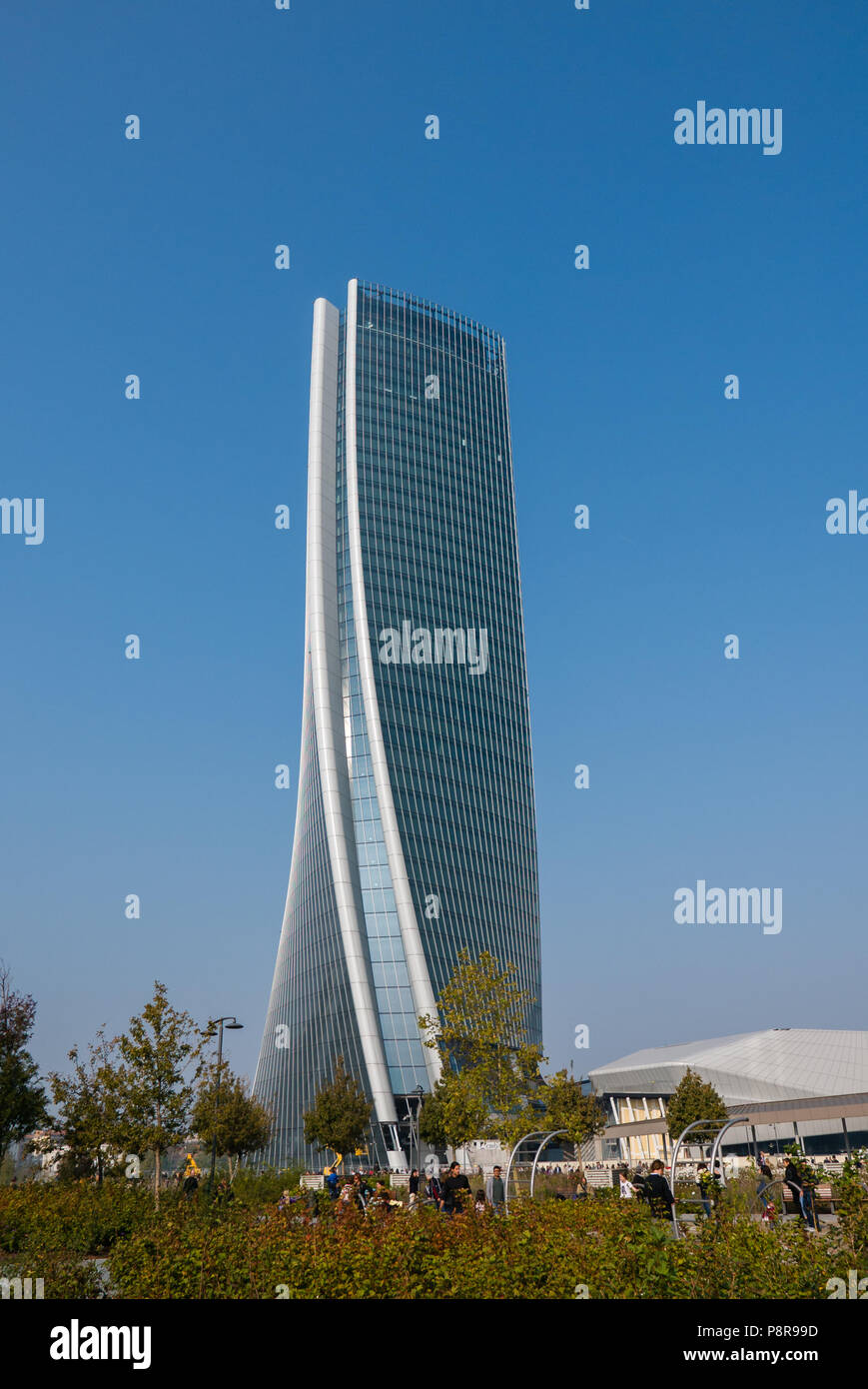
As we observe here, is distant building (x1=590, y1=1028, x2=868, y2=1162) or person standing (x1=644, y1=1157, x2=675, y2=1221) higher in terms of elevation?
person standing (x1=644, y1=1157, x2=675, y2=1221)

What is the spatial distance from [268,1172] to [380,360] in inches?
3328

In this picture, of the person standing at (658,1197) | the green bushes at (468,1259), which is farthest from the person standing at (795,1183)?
the green bushes at (468,1259)

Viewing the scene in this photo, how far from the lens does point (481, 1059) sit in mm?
37656

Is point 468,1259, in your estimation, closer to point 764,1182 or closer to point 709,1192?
point 709,1192

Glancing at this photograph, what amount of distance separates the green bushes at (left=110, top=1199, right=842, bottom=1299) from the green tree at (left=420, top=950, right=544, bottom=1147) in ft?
73.2

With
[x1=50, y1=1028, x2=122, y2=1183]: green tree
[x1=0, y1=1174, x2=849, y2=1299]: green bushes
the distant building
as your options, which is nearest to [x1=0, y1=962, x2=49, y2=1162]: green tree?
[x1=50, y1=1028, x2=122, y2=1183]: green tree

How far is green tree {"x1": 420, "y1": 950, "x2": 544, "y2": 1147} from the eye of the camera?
36.9 m

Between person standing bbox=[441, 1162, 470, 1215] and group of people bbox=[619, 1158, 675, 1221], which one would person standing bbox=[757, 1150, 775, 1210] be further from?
person standing bbox=[441, 1162, 470, 1215]

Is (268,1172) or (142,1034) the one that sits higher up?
(142,1034)

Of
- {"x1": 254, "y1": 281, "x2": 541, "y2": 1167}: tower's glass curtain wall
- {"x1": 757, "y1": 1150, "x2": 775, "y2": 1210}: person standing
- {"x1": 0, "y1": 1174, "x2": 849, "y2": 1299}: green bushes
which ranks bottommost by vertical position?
{"x1": 757, "y1": 1150, "x2": 775, "y2": 1210}: person standing

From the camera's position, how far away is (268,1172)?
101 feet
